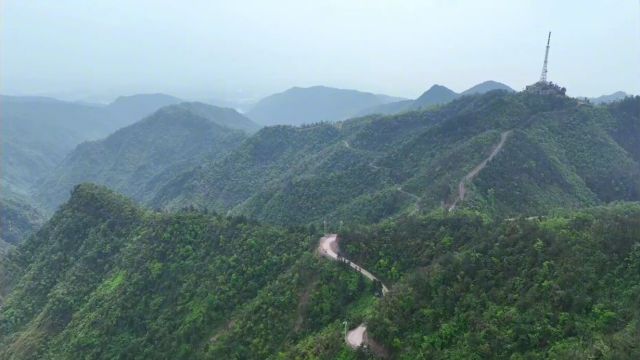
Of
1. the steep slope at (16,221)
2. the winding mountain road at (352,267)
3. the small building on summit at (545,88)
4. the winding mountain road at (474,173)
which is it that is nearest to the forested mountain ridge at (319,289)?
the winding mountain road at (352,267)

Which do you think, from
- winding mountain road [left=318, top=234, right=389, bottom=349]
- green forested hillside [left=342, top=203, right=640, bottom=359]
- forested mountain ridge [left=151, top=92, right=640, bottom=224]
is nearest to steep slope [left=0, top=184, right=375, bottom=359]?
winding mountain road [left=318, top=234, right=389, bottom=349]

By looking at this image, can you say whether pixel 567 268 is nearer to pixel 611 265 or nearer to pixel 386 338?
pixel 611 265

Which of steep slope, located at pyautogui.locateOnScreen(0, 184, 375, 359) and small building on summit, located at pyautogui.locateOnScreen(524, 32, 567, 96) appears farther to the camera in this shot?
small building on summit, located at pyautogui.locateOnScreen(524, 32, 567, 96)

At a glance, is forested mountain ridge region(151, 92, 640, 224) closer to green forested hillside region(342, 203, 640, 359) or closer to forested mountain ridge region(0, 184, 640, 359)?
forested mountain ridge region(0, 184, 640, 359)

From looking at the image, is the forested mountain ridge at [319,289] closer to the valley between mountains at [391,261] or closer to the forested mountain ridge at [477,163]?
the valley between mountains at [391,261]

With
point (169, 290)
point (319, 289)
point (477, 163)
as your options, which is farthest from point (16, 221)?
point (319, 289)

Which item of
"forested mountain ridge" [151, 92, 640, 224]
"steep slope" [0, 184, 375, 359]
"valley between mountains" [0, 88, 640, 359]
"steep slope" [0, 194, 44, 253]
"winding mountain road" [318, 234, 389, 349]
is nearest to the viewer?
"valley between mountains" [0, 88, 640, 359]
